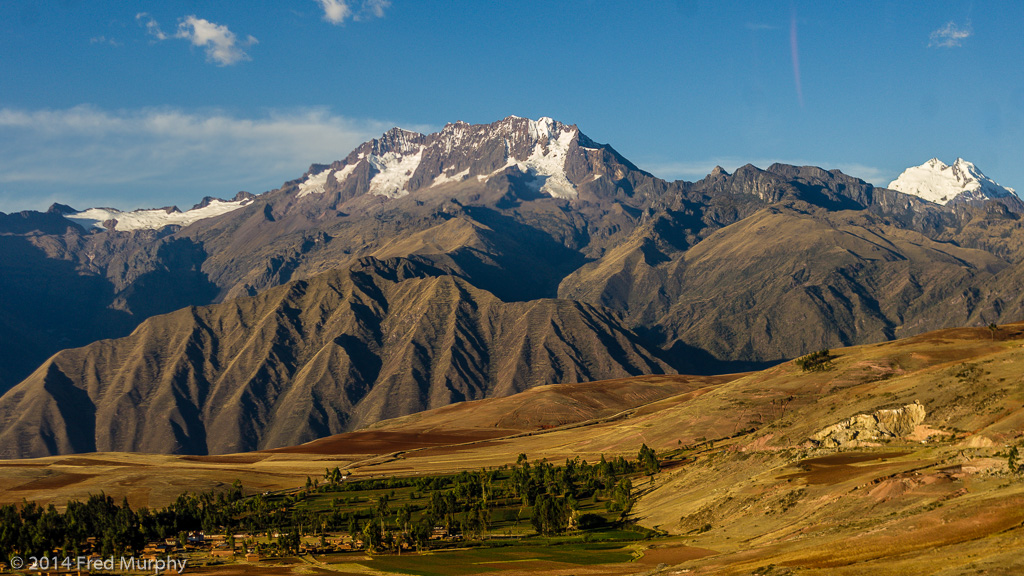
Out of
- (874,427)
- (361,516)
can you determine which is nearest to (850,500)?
(874,427)

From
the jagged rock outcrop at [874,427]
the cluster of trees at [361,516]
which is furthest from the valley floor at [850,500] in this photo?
the cluster of trees at [361,516]

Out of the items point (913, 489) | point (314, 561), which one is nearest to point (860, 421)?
point (913, 489)

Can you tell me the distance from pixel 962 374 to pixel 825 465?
28.7 meters

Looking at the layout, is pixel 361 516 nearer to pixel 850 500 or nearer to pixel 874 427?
pixel 874 427

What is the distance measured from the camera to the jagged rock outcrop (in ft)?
418

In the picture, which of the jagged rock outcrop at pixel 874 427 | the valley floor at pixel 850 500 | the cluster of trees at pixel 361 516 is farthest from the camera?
the cluster of trees at pixel 361 516

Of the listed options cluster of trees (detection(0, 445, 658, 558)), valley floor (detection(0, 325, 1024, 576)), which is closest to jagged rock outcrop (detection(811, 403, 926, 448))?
valley floor (detection(0, 325, 1024, 576))

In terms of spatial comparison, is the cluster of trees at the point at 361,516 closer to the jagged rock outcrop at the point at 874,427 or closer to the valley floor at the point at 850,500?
the valley floor at the point at 850,500

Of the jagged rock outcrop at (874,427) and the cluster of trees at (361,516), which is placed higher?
the jagged rock outcrop at (874,427)

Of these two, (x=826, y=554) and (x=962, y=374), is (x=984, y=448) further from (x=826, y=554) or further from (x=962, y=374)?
(x=826, y=554)

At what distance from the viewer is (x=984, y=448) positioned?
105 meters

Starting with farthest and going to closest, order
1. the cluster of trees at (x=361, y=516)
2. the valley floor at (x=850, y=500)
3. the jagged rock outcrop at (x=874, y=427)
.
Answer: the cluster of trees at (x=361, y=516)
the jagged rock outcrop at (x=874, y=427)
the valley floor at (x=850, y=500)

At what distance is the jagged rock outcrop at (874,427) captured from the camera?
418 feet

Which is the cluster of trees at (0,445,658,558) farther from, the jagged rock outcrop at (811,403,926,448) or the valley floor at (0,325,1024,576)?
the jagged rock outcrop at (811,403,926,448)
